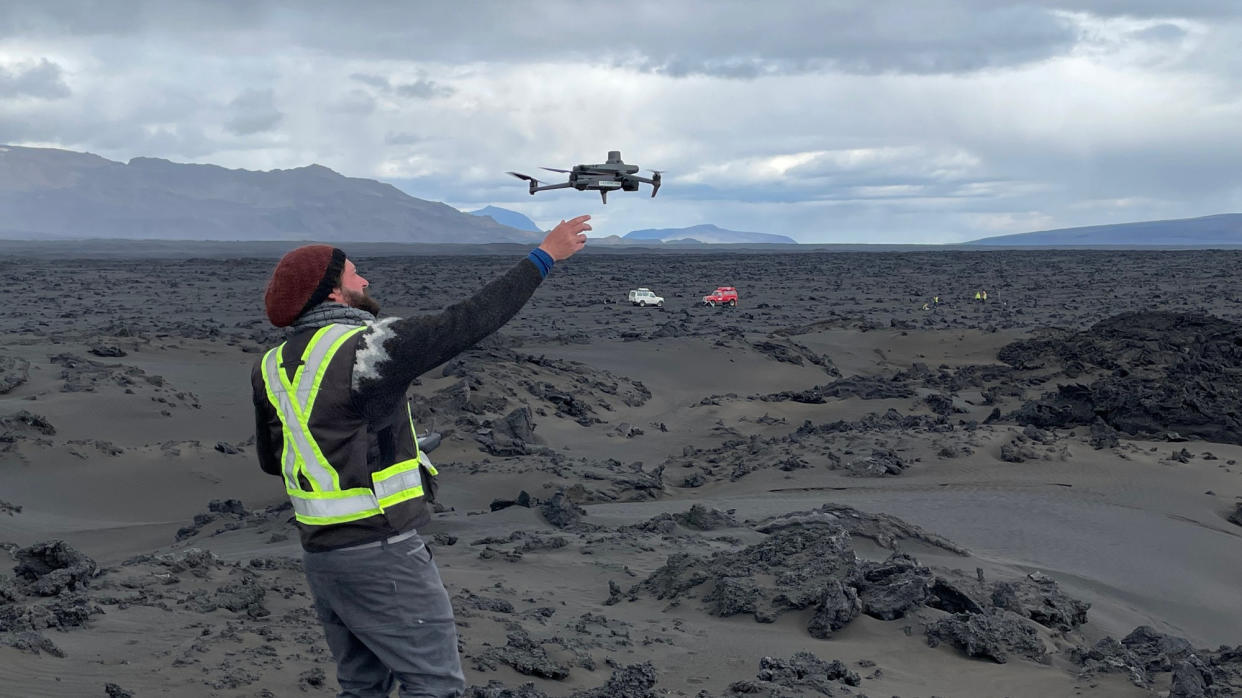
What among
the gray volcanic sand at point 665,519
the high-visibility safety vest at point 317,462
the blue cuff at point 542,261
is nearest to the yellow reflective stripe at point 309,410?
the high-visibility safety vest at point 317,462

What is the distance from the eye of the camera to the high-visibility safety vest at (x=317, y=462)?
3.63m

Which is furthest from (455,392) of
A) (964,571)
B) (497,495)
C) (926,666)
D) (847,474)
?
(926,666)

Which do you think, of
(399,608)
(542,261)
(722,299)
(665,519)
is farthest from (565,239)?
(722,299)

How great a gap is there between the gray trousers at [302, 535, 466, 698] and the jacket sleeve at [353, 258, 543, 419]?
1.58 feet

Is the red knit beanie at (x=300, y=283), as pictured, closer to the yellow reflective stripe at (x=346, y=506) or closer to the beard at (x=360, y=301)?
the beard at (x=360, y=301)

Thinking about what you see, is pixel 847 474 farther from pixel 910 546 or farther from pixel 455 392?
pixel 455 392

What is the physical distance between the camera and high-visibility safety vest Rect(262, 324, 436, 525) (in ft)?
11.9

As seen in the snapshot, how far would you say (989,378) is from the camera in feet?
78.2

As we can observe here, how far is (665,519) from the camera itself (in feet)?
35.4

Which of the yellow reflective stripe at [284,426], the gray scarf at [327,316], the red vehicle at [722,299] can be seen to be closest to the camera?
the yellow reflective stripe at [284,426]

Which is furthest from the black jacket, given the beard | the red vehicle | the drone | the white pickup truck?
the red vehicle

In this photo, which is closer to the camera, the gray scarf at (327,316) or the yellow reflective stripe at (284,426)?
the yellow reflective stripe at (284,426)

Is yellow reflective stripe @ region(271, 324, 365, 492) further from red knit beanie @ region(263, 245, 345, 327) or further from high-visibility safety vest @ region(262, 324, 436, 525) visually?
red knit beanie @ region(263, 245, 345, 327)

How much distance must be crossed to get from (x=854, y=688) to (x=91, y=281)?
62.9 meters
